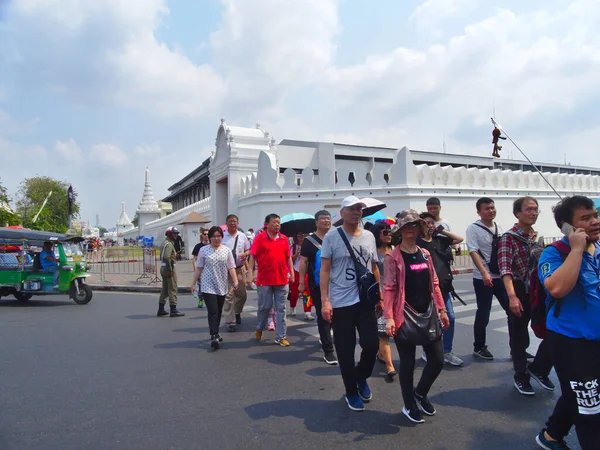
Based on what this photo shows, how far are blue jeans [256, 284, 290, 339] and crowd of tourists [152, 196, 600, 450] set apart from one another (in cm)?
2

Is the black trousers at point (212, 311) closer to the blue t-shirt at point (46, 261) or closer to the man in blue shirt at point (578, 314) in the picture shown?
the man in blue shirt at point (578, 314)

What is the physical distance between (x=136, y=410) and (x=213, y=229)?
2.97 meters

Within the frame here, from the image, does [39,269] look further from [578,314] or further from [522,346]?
[578,314]

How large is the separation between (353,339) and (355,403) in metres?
0.54

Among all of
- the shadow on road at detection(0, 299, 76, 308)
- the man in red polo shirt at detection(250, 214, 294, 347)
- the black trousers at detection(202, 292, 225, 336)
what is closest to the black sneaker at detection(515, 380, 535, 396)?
the man in red polo shirt at detection(250, 214, 294, 347)

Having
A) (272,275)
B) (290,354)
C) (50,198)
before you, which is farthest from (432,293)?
(50,198)

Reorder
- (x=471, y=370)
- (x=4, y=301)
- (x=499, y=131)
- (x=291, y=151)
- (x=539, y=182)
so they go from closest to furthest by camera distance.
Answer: (x=471, y=370), (x=499, y=131), (x=4, y=301), (x=539, y=182), (x=291, y=151)

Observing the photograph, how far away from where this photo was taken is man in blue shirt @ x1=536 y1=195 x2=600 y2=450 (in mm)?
2588

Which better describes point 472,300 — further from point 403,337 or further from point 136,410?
point 136,410

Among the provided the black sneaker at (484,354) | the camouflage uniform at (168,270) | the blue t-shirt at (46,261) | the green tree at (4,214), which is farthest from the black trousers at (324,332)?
the green tree at (4,214)

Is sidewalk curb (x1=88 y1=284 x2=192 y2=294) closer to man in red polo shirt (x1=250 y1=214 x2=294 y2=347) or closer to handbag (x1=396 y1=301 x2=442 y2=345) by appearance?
man in red polo shirt (x1=250 y1=214 x2=294 y2=347)

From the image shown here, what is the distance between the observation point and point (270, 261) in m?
6.33

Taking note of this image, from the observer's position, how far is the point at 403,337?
11.5 ft

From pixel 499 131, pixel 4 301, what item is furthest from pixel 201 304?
pixel 499 131
